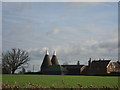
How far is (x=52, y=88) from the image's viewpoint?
6.36 metres

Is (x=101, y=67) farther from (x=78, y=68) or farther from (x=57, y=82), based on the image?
(x=57, y=82)

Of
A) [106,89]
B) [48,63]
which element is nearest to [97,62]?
[48,63]

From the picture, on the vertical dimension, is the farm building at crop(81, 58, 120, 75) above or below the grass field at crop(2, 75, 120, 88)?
below

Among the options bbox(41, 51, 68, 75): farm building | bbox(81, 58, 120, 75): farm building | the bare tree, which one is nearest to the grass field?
the bare tree

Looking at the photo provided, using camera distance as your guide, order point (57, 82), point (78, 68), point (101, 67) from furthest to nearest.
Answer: point (78, 68), point (101, 67), point (57, 82)

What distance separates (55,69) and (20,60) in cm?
2106

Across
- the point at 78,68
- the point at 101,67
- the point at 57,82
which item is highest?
the point at 57,82

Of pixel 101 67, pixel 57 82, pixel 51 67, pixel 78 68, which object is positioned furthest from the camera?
pixel 78 68

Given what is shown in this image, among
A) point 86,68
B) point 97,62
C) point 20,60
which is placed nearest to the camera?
point 20,60

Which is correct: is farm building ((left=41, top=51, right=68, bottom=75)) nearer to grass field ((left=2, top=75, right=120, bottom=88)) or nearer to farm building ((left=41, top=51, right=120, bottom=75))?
farm building ((left=41, top=51, right=120, bottom=75))

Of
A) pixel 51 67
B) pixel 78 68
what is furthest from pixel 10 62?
pixel 78 68

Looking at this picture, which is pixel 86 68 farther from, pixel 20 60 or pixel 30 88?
pixel 30 88

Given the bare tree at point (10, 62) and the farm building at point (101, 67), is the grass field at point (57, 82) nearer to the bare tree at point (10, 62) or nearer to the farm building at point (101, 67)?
the bare tree at point (10, 62)

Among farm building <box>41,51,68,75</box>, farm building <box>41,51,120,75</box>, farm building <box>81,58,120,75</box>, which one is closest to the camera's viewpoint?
farm building <box>41,51,68,75</box>
